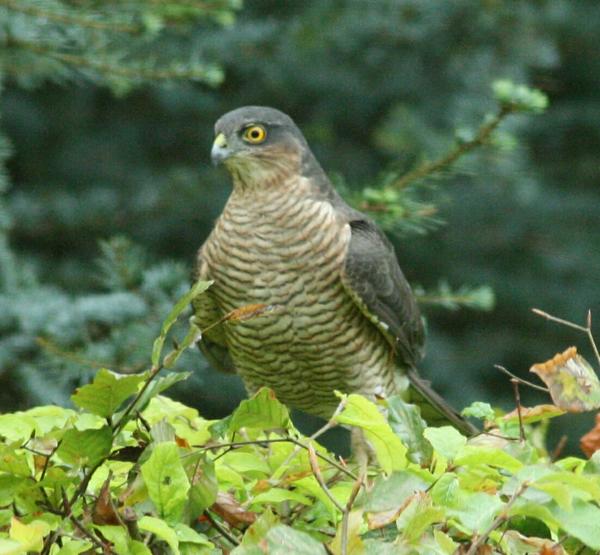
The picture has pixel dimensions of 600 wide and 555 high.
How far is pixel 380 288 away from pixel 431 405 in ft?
1.48

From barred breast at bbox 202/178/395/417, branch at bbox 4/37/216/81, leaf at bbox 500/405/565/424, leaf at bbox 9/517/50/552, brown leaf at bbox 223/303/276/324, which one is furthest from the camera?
branch at bbox 4/37/216/81

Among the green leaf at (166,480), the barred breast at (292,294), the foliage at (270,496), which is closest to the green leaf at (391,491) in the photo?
the foliage at (270,496)

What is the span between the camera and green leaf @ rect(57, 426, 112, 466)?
1403mm

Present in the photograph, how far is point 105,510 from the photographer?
1.37 meters

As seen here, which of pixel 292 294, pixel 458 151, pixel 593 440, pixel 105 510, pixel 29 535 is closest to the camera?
pixel 29 535

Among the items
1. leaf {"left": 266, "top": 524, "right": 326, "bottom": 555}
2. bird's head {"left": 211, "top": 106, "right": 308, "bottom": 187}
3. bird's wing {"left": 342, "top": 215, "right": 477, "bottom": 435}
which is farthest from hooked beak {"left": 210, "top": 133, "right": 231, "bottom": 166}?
leaf {"left": 266, "top": 524, "right": 326, "bottom": 555}

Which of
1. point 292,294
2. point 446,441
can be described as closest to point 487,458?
point 446,441

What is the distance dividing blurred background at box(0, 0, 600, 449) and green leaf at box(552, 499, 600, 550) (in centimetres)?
426

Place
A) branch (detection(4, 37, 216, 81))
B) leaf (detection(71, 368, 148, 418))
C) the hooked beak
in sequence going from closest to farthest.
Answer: leaf (detection(71, 368, 148, 418)), the hooked beak, branch (detection(4, 37, 216, 81))

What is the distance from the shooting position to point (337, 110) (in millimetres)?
7543

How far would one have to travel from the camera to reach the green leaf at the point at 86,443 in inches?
55.2

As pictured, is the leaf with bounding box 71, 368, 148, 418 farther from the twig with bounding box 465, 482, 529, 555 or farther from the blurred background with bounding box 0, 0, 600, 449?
the blurred background with bounding box 0, 0, 600, 449

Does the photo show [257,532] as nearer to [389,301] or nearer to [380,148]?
[389,301]

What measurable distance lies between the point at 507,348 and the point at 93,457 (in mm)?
6817
